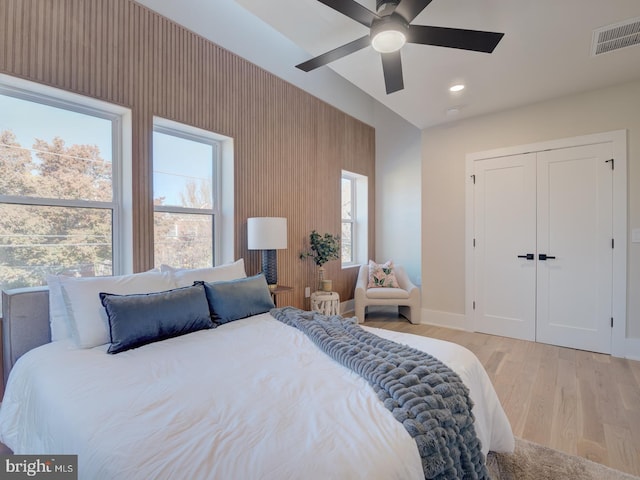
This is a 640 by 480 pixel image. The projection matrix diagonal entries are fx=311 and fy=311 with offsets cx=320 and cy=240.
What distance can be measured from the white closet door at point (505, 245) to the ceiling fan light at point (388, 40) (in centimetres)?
241

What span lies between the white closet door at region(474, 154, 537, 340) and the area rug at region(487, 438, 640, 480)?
215 cm

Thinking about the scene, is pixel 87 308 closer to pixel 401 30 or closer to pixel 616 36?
pixel 401 30

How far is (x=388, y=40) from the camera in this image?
6.21 feet

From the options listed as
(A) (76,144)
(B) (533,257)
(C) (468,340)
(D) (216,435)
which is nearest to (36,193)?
(A) (76,144)

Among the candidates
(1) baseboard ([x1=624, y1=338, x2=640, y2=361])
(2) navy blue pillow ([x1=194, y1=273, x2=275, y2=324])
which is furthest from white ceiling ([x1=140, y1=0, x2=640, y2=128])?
(1) baseboard ([x1=624, y1=338, x2=640, y2=361])

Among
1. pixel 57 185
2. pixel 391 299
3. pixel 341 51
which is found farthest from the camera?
pixel 391 299

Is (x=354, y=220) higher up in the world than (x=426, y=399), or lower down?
higher up

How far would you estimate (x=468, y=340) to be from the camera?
140 inches

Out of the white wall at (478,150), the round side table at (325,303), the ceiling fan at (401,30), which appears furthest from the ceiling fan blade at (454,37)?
the round side table at (325,303)

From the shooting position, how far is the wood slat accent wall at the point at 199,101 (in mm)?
2078

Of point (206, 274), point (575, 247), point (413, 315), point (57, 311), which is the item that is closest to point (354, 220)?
point (413, 315)

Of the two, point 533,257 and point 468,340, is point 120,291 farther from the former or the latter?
point 533,257

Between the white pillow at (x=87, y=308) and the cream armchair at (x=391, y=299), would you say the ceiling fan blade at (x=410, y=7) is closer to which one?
the white pillow at (x=87, y=308)

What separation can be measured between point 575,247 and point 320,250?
276 cm
